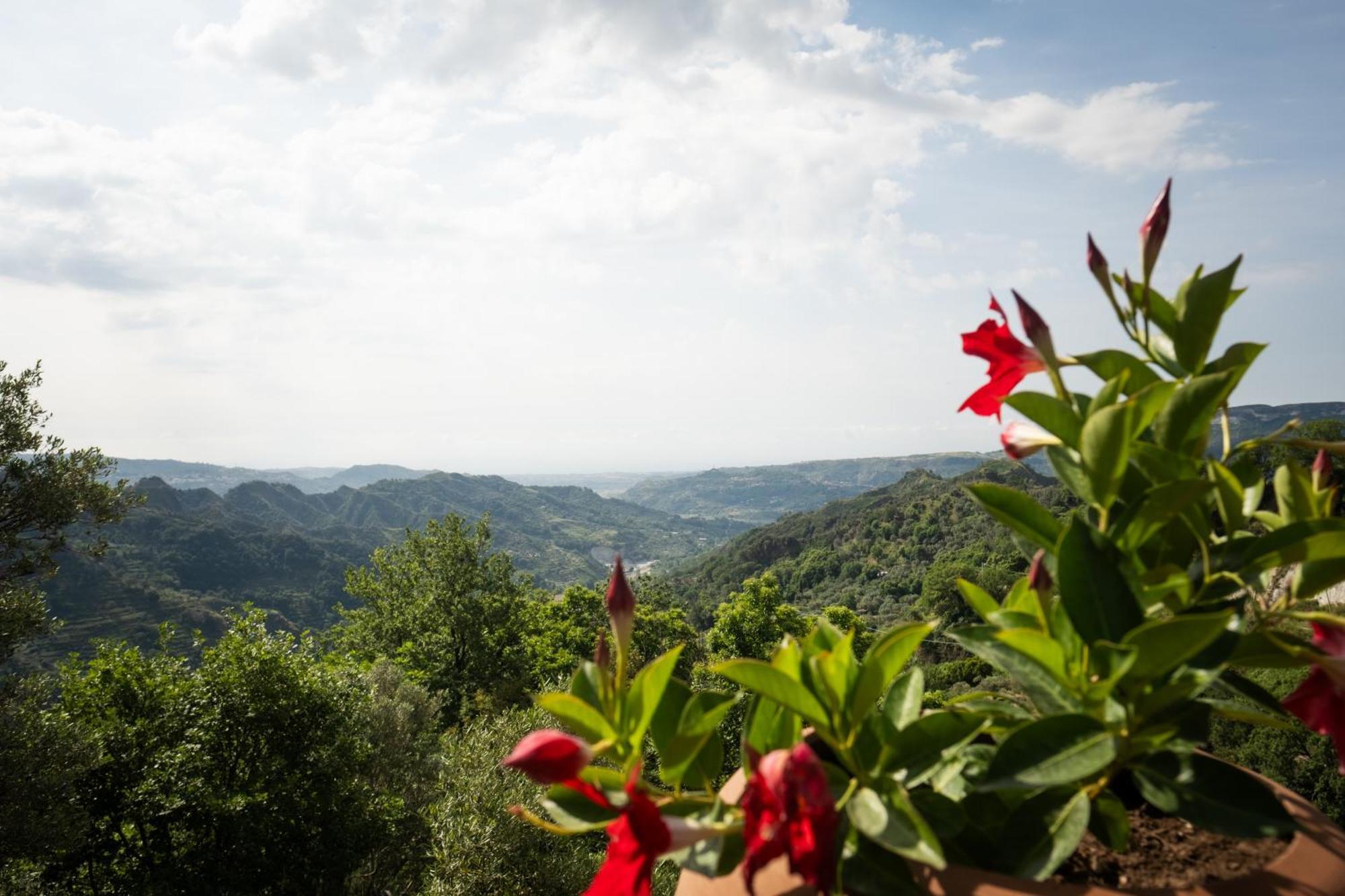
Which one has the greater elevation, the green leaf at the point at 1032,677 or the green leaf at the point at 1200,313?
the green leaf at the point at 1200,313

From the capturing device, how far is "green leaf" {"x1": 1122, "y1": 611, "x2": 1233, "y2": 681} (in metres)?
0.62

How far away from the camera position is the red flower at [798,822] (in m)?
0.64

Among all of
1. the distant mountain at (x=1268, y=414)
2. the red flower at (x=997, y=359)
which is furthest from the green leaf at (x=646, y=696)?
the distant mountain at (x=1268, y=414)

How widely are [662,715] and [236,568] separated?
5906 inches

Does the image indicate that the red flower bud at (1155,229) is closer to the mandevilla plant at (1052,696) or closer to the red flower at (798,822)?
the mandevilla plant at (1052,696)

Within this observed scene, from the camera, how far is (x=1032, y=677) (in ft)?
2.69

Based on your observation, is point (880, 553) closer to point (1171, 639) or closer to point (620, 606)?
point (620, 606)

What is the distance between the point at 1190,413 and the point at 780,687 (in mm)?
605

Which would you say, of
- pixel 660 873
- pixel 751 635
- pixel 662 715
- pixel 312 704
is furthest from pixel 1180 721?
pixel 751 635

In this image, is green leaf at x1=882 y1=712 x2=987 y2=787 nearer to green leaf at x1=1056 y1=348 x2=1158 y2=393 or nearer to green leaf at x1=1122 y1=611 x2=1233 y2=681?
green leaf at x1=1122 y1=611 x2=1233 y2=681

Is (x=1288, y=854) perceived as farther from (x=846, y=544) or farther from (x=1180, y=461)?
(x=846, y=544)

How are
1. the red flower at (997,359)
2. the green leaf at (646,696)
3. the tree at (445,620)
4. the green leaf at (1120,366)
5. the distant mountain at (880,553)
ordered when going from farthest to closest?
the distant mountain at (880,553) → the tree at (445,620) → the red flower at (997,359) → the green leaf at (1120,366) → the green leaf at (646,696)

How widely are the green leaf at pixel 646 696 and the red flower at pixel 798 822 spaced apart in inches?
7.7

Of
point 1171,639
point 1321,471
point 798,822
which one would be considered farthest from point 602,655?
point 1321,471
